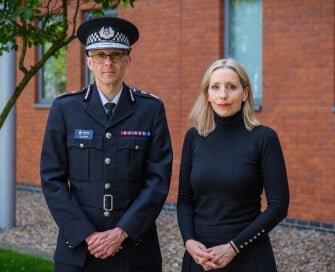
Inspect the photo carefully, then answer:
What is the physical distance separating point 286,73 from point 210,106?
5.53 meters

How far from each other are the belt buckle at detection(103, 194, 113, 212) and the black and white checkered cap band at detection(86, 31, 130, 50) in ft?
2.37

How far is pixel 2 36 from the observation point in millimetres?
5117

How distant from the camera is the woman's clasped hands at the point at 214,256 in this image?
3111 millimetres

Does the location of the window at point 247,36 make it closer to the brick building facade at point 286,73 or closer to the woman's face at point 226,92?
the brick building facade at point 286,73

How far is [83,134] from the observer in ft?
11.1

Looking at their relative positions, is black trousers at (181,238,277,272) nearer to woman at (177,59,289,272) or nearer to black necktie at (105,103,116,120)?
woman at (177,59,289,272)

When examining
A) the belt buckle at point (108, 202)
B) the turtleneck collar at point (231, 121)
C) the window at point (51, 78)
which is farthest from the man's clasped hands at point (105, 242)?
the window at point (51, 78)

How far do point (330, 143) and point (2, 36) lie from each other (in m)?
4.60

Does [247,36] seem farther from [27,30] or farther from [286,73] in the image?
[27,30]

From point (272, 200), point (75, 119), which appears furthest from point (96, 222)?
point (272, 200)

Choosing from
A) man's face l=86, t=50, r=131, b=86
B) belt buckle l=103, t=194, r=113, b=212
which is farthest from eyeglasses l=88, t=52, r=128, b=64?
belt buckle l=103, t=194, r=113, b=212

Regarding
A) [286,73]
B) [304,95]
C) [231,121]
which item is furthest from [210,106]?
[286,73]

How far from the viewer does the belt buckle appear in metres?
3.32

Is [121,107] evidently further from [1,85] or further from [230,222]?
[1,85]
